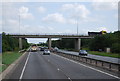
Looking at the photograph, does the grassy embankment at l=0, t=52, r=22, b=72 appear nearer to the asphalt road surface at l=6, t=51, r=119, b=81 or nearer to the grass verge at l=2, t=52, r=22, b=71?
the grass verge at l=2, t=52, r=22, b=71

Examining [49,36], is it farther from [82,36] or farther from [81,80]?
[81,80]

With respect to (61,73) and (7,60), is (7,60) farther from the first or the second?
(61,73)

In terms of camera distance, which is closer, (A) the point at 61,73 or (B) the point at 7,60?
(A) the point at 61,73

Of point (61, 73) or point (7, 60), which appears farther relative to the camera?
point (7, 60)

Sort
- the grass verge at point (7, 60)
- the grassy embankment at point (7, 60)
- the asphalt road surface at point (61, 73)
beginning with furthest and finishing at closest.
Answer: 1. the grass verge at point (7, 60)
2. the grassy embankment at point (7, 60)
3. the asphalt road surface at point (61, 73)

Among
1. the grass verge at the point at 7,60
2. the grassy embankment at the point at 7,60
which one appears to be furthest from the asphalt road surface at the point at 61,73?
the grass verge at the point at 7,60

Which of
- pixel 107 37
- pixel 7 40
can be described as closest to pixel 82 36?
pixel 107 37

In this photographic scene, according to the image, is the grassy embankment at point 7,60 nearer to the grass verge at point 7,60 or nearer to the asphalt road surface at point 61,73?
the grass verge at point 7,60

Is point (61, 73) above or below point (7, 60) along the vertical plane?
above

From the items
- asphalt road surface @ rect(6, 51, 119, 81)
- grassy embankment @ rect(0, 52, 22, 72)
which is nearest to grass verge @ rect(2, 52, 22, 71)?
grassy embankment @ rect(0, 52, 22, 72)

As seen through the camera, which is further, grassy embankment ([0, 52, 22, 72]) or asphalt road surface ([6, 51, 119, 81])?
grassy embankment ([0, 52, 22, 72])

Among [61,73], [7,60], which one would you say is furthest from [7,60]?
[61,73]

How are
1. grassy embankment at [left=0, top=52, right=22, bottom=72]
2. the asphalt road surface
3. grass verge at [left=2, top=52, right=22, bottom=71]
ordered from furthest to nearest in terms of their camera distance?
grass verge at [left=2, top=52, right=22, bottom=71], grassy embankment at [left=0, top=52, right=22, bottom=72], the asphalt road surface

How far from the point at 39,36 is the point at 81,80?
83.9 meters
